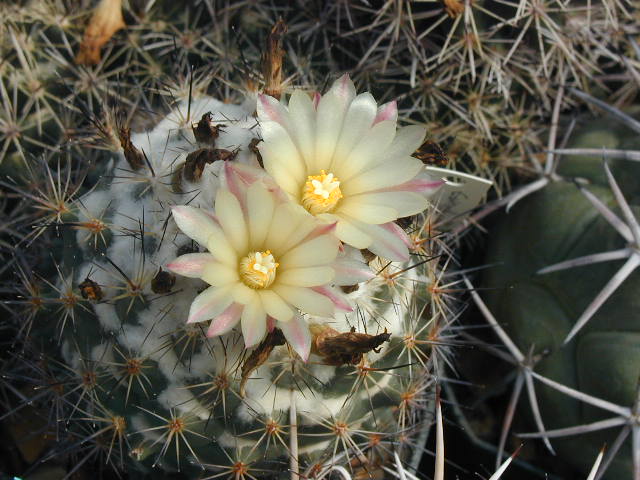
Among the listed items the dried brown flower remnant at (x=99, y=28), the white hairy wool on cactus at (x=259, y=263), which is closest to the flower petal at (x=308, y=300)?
the white hairy wool on cactus at (x=259, y=263)

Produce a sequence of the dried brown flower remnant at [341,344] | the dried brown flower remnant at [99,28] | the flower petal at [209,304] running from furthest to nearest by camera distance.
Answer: the dried brown flower remnant at [99,28] < the dried brown flower remnant at [341,344] < the flower petal at [209,304]

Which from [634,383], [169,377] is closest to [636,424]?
[634,383]

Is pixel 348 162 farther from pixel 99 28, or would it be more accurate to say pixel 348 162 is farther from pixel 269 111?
pixel 99 28

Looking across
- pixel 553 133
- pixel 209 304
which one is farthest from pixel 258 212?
pixel 553 133

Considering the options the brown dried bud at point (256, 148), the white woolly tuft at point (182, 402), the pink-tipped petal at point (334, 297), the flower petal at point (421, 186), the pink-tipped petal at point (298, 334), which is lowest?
the white woolly tuft at point (182, 402)

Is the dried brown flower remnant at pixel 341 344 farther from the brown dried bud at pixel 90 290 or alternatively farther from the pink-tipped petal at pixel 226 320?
the brown dried bud at pixel 90 290

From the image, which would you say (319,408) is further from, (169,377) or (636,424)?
(636,424)

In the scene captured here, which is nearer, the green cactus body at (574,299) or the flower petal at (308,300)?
the flower petal at (308,300)
